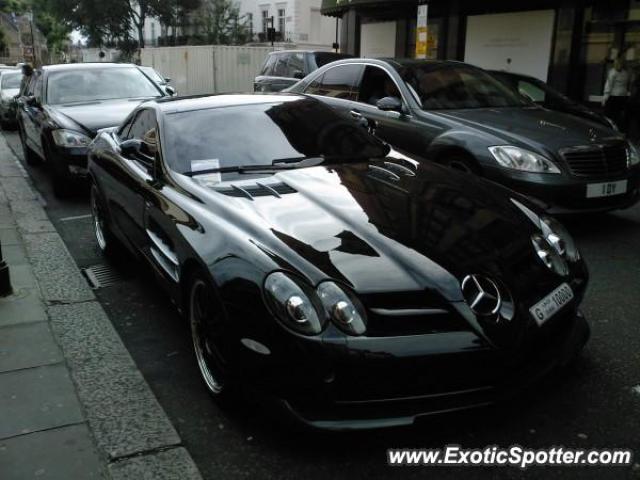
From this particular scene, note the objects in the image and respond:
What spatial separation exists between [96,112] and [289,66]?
6.19 metres

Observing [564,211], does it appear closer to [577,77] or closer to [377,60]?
[377,60]

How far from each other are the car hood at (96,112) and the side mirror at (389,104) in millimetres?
3274

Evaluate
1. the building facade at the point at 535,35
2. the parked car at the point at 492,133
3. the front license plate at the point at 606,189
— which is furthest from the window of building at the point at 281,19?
the front license plate at the point at 606,189

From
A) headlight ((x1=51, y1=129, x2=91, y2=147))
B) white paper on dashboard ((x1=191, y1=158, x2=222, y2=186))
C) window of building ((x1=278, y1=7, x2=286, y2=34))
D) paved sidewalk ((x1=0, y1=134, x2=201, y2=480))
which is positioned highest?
window of building ((x1=278, y1=7, x2=286, y2=34))

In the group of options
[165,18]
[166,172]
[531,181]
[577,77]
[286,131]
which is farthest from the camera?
[165,18]

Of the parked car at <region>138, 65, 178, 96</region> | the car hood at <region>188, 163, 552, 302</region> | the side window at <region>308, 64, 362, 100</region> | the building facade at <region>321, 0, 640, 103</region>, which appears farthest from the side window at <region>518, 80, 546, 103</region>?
the car hood at <region>188, 163, 552, 302</region>

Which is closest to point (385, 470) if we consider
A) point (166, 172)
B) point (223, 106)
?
point (166, 172)

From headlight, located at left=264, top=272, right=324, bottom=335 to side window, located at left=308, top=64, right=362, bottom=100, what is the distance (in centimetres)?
536

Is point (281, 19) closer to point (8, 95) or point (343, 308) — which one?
point (8, 95)

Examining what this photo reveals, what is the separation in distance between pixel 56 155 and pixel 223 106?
4.16m

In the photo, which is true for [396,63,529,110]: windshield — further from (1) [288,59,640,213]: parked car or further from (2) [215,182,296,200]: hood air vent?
(2) [215,182,296,200]: hood air vent

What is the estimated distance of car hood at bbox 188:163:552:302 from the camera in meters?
2.77

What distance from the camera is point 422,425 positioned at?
261 cm

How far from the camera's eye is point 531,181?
5.64m
